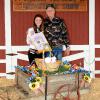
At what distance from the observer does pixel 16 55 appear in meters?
8.08

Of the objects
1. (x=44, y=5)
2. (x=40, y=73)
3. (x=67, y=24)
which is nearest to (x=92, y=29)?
(x=67, y=24)

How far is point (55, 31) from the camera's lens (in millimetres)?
6742

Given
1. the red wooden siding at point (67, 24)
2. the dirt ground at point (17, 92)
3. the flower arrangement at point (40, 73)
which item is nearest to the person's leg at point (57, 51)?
the dirt ground at point (17, 92)

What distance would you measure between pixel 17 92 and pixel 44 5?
10.8ft

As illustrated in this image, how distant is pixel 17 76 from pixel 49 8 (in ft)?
5.56

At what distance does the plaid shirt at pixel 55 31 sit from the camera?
6.72 metres

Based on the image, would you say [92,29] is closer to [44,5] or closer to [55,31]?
[44,5]

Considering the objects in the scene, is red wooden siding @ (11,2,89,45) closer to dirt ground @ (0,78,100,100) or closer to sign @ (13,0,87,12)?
sign @ (13,0,87,12)

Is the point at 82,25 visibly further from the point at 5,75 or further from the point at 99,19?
the point at 5,75

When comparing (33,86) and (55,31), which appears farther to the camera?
(55,31)

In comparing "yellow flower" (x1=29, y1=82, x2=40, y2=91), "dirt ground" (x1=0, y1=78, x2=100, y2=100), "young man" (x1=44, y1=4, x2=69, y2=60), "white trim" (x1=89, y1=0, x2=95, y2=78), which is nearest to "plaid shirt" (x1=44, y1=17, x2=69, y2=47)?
"young man" (x1=44, y1=4, x2=69, y2=60)

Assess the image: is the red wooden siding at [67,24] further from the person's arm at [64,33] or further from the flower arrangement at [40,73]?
the flower arrangement at [40,73]

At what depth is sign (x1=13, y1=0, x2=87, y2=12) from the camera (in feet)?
25.8

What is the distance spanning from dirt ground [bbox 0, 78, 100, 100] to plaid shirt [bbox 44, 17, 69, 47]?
39.4 inches
